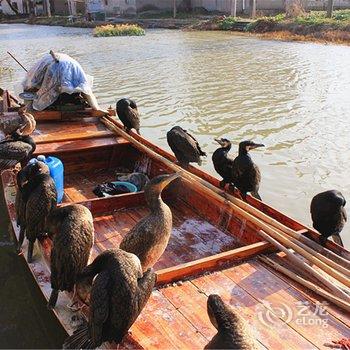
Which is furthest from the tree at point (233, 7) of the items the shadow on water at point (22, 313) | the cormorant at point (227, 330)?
the cormorant at point (227, 330)

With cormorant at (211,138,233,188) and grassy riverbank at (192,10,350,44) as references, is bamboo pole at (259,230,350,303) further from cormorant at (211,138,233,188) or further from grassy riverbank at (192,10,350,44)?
grassy riverbank at (192,10,350,44)

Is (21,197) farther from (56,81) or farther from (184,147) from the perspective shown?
(56,81)

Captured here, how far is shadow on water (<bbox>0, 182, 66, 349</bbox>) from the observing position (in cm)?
442

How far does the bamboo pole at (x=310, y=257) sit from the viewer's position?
11.5 feet

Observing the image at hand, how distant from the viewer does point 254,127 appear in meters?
11.0

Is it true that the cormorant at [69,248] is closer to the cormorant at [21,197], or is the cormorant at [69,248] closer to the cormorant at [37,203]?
the cormorant at [37,203]

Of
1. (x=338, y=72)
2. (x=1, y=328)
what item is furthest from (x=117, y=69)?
(x=1, y=328)

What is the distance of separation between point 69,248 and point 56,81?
16.2 ft

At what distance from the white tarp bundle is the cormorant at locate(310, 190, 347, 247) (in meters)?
4.95

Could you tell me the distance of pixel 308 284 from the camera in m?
3.65

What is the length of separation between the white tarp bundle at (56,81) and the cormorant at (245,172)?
12.4 feet

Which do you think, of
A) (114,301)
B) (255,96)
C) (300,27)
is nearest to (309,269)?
(114,301)

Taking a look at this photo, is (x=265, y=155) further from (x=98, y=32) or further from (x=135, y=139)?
(x=98, y=32)

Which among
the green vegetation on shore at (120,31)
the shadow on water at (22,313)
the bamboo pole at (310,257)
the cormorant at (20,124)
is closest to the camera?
the bamboo pole at (310,257)
